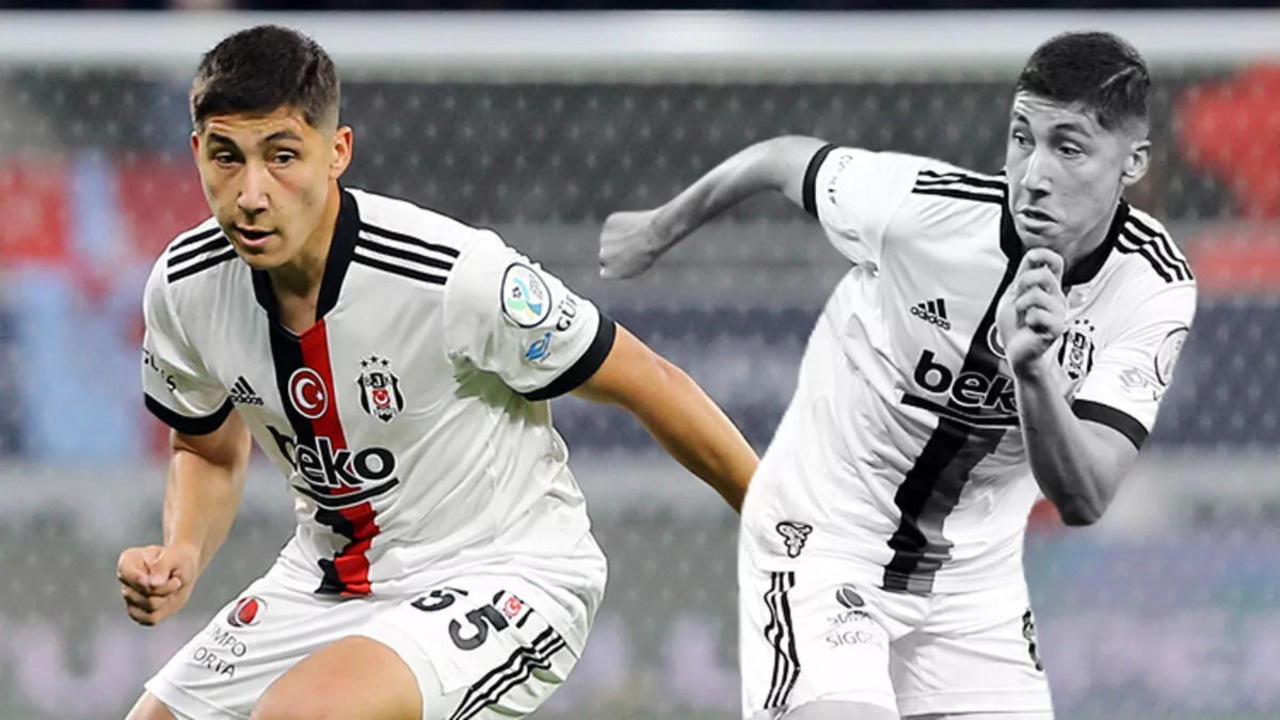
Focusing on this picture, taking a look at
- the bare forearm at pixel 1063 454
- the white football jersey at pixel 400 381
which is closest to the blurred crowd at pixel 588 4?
the white football jersey at pixel 400 381

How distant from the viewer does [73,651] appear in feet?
16.0

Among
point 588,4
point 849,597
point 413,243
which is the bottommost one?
point 849,597

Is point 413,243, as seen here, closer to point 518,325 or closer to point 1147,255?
point 518,325

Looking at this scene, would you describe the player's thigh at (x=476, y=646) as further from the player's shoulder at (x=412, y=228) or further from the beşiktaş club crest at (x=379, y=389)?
the player's shoulder at (x=412, y=228)

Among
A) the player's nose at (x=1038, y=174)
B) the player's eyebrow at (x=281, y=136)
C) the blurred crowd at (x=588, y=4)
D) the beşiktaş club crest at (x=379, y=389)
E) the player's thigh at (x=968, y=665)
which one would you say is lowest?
the player's thigh at (x=968, y=665)

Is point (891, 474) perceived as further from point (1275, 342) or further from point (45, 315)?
point (45, 315)

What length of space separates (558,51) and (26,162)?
1406mm

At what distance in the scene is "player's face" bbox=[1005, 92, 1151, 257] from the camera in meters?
2.85

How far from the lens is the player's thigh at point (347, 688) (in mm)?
2590

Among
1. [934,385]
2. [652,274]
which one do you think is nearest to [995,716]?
[934,385]

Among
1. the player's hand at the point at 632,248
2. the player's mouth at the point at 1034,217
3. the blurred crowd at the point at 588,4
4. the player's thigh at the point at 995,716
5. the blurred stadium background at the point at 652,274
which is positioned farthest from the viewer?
the blurred crowd at the point at 588,4

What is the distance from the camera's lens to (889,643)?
3.32 m

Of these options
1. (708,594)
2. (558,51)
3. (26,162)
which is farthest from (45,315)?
(708,594)

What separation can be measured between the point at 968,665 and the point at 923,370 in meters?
0.55
